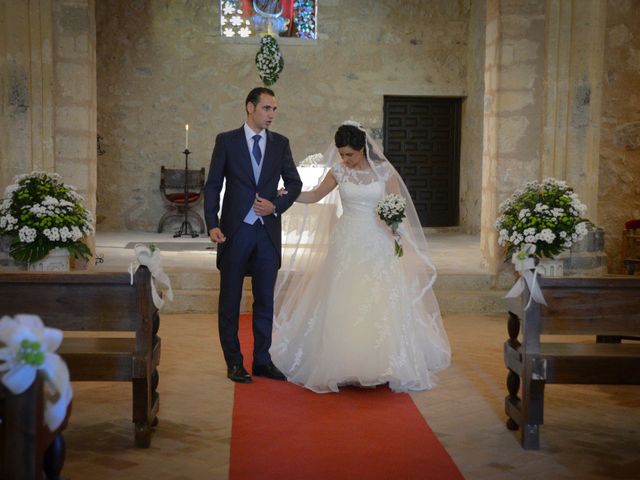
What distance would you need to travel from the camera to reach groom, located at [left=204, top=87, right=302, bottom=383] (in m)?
5.39

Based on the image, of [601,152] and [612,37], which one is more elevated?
[612,37]

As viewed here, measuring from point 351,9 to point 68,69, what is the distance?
6.13m

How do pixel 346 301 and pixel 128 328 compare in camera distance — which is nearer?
pixel 128 328

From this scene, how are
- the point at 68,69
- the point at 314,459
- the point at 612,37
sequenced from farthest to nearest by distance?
1. the point at 612,37
2. the point at 68,69
3. the point at 314,459

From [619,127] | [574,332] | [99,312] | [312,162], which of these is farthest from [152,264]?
[619,127]

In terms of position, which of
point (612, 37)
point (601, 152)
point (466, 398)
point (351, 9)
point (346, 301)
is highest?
point (351, 9)

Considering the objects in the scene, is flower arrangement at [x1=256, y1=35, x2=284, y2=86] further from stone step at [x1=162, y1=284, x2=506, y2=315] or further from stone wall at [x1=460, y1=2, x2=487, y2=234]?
stone step at [x1=162, y1=284, x2=506, y2=315]

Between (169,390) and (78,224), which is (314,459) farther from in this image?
(78,224)

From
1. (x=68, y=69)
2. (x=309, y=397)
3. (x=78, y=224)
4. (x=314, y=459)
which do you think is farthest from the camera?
(x=68, y=69)

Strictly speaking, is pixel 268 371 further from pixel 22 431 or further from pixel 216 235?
pixel 22 431

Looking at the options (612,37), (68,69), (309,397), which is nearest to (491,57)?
(612,37)

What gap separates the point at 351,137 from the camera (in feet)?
18.1

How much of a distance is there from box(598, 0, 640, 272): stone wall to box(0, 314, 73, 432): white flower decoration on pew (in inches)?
361

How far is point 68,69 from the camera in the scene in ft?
26.8
